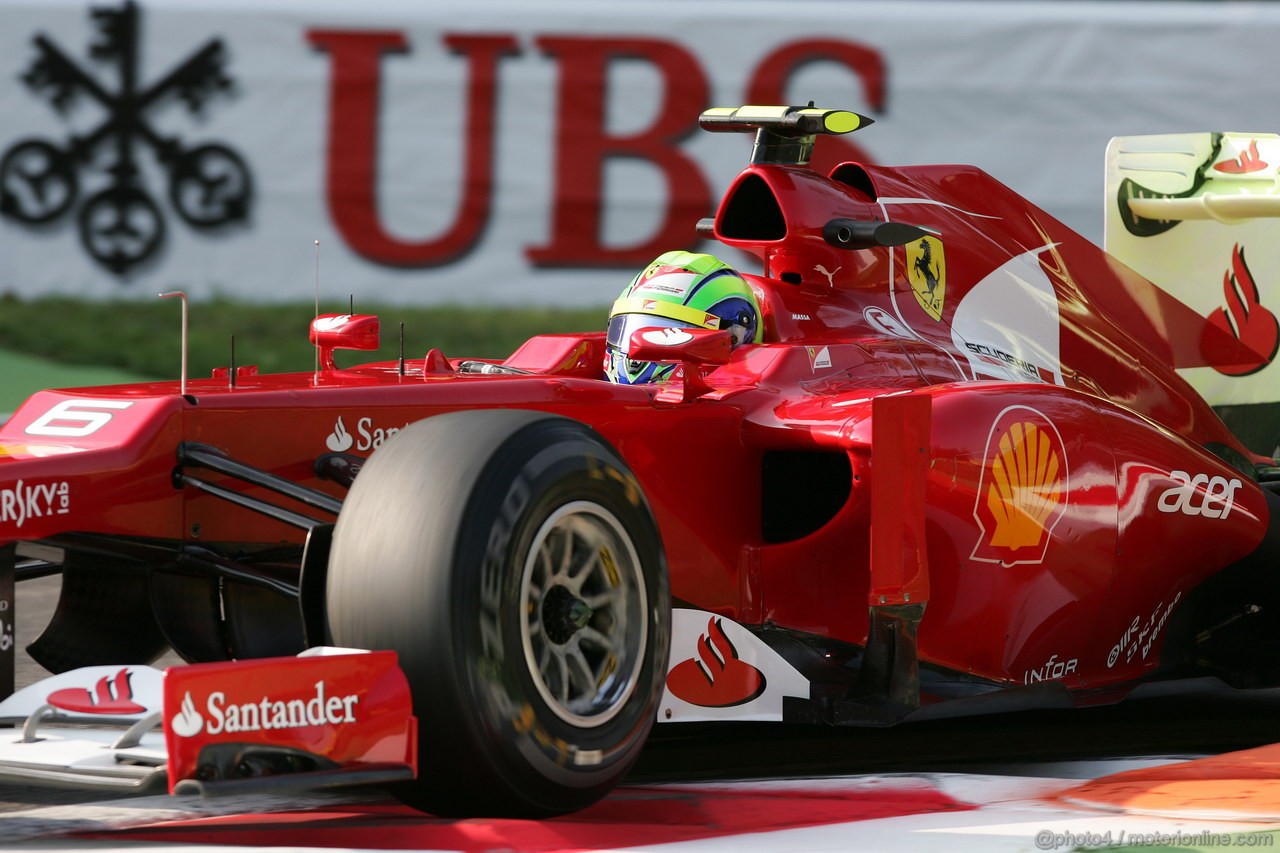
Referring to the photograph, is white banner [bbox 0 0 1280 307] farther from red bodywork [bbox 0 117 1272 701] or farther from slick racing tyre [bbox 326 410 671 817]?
slick racing tyre [bbox 326 410 671 817]

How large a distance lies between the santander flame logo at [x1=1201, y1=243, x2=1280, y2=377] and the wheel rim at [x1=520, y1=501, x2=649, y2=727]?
3.69 m

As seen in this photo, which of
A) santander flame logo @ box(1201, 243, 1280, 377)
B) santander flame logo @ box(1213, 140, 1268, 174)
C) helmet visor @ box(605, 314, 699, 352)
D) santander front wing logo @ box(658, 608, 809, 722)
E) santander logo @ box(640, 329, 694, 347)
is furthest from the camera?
santander flame logo @ box(1201, 243, 1280, 377)

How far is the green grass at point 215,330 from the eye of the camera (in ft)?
39.1

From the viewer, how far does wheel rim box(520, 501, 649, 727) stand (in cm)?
383

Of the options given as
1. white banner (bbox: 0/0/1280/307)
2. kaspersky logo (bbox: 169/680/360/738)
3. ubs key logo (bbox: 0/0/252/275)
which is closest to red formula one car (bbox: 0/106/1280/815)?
kaspersky logo (bbox: 169/680/360/738)

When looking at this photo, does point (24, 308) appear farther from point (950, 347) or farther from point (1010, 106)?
point (950, 347)

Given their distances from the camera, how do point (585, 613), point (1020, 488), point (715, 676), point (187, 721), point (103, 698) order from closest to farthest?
1. point (187, 721)
2. point (103, 698)
3. point (585, 613)
4. point (715, 676)
5. point (1020, 488)

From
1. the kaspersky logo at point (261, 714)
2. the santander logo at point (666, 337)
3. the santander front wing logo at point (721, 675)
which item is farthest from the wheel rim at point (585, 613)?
the santander logo at point (666, 337)

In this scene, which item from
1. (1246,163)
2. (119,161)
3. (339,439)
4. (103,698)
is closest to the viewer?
(103,698)

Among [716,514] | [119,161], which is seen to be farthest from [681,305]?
[119,161]

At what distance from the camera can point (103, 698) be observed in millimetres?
3756

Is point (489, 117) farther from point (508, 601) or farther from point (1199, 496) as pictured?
point (508, 601)

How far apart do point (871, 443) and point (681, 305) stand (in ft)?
2.93

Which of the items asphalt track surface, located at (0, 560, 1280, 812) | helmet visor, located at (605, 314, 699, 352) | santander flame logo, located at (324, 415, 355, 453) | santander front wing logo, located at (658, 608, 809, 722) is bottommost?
asphalt track surface, located at (0, 560, 1280, 812)
